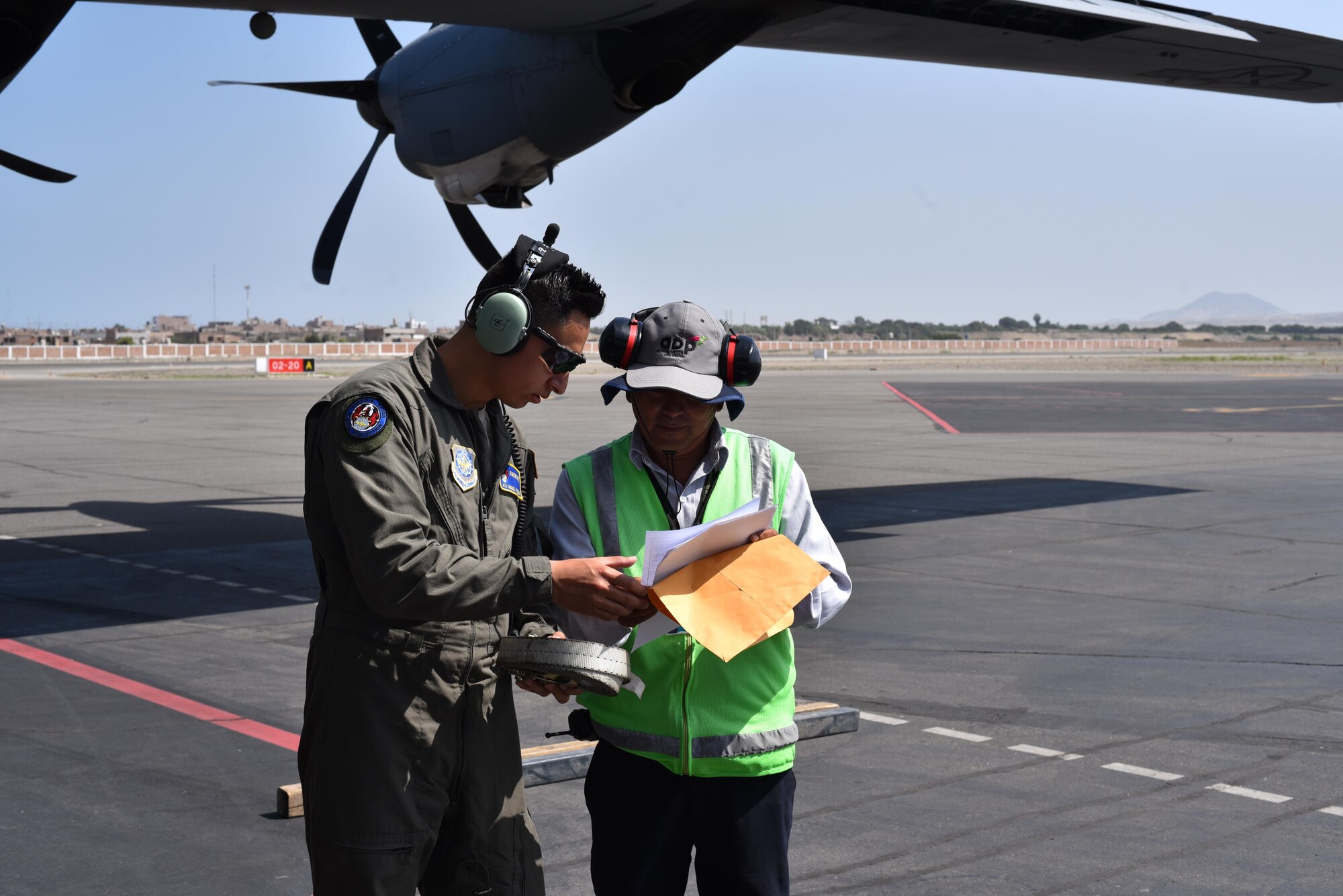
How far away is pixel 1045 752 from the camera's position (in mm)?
Answer: 6477

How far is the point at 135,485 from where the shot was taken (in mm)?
18641

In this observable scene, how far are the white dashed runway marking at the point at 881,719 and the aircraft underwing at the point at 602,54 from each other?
6821 millimetres

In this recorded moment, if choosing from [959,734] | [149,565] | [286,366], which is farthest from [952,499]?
[286,366]

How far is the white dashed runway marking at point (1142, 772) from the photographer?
6090mm

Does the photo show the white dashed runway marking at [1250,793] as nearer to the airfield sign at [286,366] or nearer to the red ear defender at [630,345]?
the red ear defender at [630,345]

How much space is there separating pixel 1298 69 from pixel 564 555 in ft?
52.9

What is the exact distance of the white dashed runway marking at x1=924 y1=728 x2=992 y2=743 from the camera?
6727 millimetres

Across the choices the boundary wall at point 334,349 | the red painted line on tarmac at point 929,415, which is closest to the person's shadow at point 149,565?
the red painted line on tarmac at point 929,415

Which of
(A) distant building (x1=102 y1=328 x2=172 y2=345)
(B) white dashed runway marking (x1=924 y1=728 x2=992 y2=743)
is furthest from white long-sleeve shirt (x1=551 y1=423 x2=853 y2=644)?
(A) distant building (x1=102 y1=328 x2=172 y2=345)

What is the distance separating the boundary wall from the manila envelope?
72.9 m

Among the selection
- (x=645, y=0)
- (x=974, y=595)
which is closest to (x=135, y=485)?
(x=645, y=0)

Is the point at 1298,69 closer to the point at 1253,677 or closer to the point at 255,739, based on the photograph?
the point at 1253,677

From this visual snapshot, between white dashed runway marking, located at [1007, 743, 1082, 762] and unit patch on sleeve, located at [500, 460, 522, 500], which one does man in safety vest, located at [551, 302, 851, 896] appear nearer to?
unit patch on sleeve, located at [500, 460, 522, 500]

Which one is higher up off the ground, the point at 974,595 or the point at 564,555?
the point at 564,555
